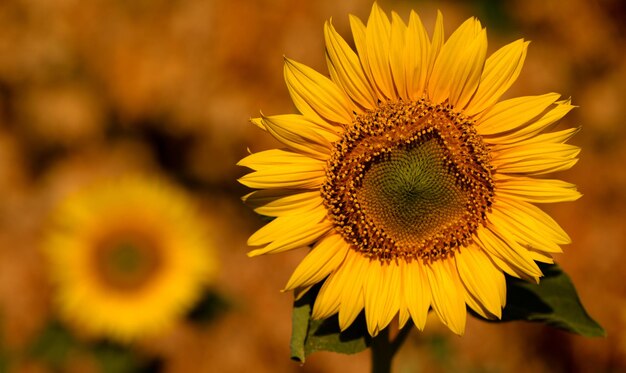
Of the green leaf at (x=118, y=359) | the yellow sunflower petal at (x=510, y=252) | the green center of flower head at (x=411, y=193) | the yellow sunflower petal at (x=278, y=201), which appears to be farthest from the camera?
the green leaf at (x=118, y=359)

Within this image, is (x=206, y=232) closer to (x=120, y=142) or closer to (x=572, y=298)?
(x=120, y=142)

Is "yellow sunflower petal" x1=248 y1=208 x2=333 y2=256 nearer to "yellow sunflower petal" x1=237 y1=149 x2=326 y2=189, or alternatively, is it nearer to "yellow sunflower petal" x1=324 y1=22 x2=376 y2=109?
"yellow sunflower petal" x1=237 y1=149 x2=326 y2=189

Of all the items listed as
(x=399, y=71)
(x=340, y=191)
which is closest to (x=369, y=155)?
(x=340, y=191)

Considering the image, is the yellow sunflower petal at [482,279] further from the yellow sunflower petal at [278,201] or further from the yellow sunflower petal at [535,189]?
the yellow sunflower petal at [278,201]

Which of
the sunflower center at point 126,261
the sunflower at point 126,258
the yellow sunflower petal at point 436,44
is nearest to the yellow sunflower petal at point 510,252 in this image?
the yellow sunflower petal at point 436,44

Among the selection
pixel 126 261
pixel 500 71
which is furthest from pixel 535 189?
pixel 126 261

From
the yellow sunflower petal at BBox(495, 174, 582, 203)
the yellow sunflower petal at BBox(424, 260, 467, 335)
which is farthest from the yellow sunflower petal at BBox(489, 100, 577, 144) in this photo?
the yellow sunflower petal at BBox(424, 260, 467, 335)

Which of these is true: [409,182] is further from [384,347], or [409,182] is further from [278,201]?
[384,347]
